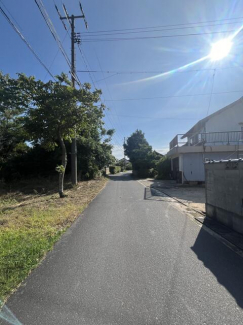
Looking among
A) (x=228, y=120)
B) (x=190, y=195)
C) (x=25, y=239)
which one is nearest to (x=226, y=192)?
(x=25, y=239)

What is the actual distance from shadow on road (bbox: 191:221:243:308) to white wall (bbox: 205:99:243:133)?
18389 millimetres

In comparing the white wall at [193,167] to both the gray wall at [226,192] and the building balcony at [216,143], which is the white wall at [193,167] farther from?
the gray wall at [226,192]

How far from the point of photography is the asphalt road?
239 centimetres

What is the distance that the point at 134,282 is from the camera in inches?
121

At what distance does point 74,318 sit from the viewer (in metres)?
2.36

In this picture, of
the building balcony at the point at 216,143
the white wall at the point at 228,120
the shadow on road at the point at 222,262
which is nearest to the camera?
the shadow on road at the point at 222,262

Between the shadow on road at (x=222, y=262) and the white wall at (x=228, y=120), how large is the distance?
18.4 m

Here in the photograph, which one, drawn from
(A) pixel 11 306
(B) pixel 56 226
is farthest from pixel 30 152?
(A) pixel 11 306

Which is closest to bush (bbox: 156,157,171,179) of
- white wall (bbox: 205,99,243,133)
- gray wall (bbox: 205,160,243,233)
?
white wall (bbox: 205,99,243,133)

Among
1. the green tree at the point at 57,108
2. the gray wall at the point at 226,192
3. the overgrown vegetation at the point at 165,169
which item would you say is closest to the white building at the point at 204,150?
the overgrown vegetation at the point at 165,169

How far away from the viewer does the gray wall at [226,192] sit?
5273mm

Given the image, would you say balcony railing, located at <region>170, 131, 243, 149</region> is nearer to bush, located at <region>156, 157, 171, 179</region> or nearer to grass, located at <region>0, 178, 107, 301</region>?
bush, located at <region>156, 157, 171, 179</region>

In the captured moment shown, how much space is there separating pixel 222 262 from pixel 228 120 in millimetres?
20193

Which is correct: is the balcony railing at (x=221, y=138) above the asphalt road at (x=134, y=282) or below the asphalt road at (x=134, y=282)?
above
